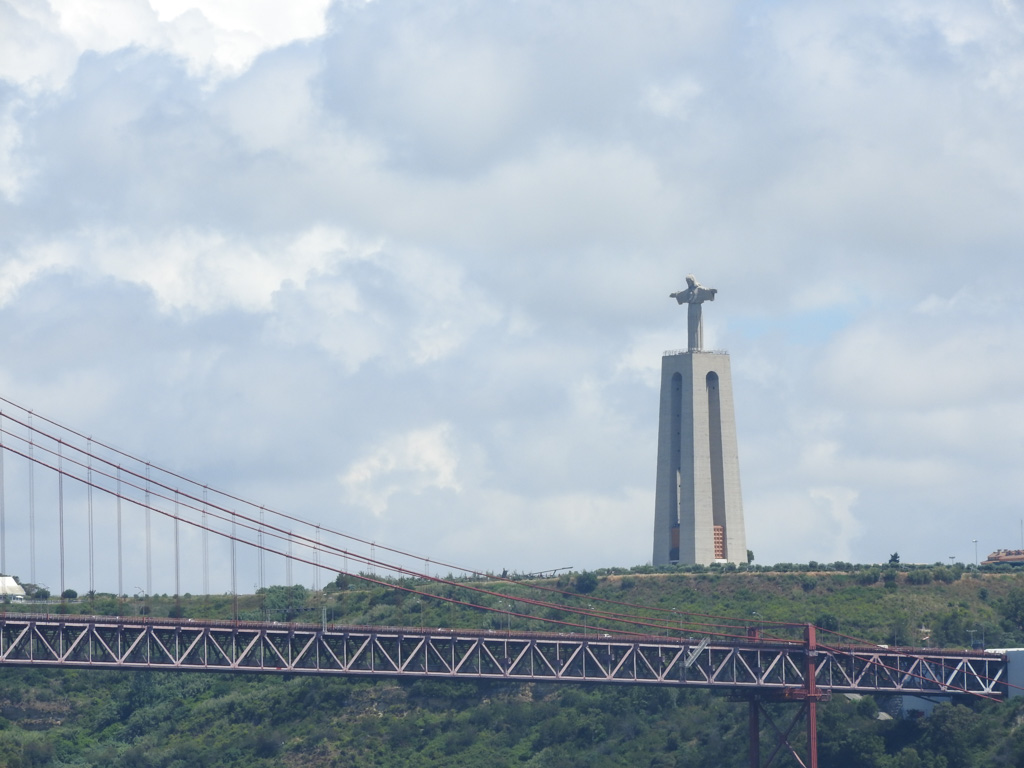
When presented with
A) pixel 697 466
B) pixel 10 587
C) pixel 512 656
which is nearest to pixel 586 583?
pixel 697 466

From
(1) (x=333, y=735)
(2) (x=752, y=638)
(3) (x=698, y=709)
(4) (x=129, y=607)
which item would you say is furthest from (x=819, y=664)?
(4) (x=129, y=607)

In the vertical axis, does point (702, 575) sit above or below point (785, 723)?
above

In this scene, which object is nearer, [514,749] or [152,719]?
[514,749]

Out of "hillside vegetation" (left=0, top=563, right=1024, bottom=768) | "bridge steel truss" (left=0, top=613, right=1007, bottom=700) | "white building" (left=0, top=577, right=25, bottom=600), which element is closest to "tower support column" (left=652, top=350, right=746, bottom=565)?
"hillside vegetation" (left=0, top=563, right=1024, bottom=768)

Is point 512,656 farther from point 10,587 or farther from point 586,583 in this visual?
point 10,587

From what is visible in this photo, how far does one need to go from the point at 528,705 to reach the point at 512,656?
14.6m

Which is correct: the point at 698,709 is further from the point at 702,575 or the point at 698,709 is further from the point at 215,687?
the point at 215,687

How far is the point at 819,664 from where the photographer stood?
4975 inches

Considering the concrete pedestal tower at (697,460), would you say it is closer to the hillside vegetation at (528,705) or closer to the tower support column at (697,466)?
the tower support column at (697,466)

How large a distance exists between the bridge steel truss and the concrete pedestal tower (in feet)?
127

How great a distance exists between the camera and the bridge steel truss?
4402 inches

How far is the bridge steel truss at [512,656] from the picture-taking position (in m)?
112

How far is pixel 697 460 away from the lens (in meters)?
172

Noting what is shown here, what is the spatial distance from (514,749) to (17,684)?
49807 millimetres
